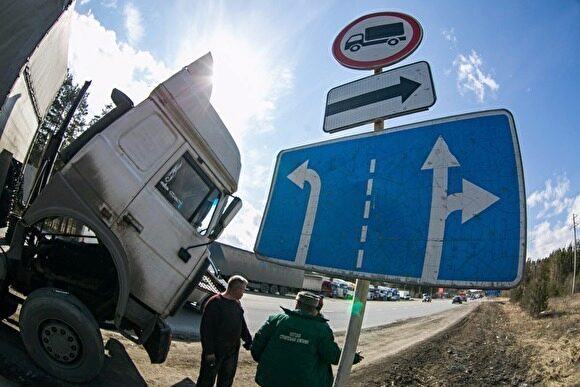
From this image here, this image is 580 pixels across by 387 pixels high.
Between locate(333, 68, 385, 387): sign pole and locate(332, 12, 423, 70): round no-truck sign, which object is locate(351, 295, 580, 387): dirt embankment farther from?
locate(332, 12, 423, 70): round no-truck sign

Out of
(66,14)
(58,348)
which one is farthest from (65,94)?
(58,348)

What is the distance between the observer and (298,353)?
272 cm

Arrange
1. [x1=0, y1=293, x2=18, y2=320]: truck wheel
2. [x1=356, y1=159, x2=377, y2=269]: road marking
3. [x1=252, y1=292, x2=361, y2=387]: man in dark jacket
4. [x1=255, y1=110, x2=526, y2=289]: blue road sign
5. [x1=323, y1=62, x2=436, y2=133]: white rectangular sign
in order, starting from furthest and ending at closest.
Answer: [x1=0, y1=293, x2=18, y2=320]: truck wheel, [x1=252, y1=292, x2=361, y2=387]: man in dark jacket, [x1=323, y1=62, x2=436, y2=133]: white rectangular sign, [x1=356, y1=159, x2=377, y2=269]: road marking, [x1=255, y1=110, x2=526, y2=289]: blue road sign

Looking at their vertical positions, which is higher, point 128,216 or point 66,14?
point 66,14

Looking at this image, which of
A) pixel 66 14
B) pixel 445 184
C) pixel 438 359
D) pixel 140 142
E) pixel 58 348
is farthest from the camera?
pixel 438 359

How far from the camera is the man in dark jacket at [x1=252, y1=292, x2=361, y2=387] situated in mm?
2680

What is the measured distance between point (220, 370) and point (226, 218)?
198cm

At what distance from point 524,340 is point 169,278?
629 inches

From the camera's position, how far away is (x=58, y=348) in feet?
13.1

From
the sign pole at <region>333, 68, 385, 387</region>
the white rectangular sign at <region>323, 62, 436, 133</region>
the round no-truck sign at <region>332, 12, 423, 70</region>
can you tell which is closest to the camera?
the sign pole at <region>333, 68, 385, 387</region>

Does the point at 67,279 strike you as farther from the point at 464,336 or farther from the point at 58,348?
the point at 464,336

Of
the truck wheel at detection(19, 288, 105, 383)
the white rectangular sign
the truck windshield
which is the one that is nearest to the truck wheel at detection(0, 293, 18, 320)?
the truck wheel at detection(19, 288, 105, 383)

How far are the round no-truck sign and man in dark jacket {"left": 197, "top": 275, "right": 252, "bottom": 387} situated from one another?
10.1 ft

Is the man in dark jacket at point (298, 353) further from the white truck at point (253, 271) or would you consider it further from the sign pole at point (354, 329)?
the white truck at point (253, 271)
